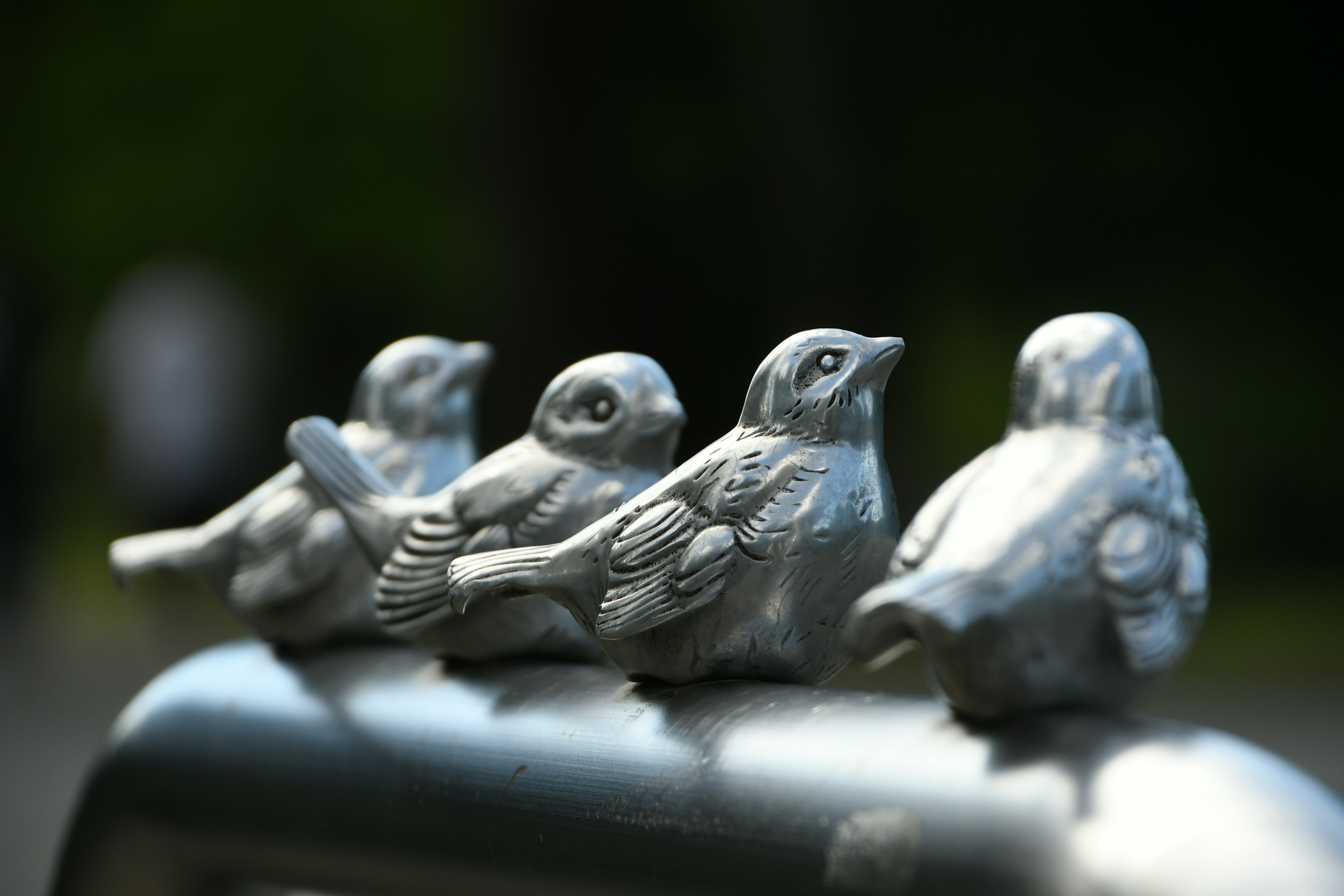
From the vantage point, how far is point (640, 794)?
671 mm

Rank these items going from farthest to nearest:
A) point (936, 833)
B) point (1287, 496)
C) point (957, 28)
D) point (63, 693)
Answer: point (1287, 496)
point (957, 28)
point (63, 693)
point (936, 833)

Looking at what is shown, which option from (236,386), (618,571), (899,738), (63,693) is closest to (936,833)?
(899,738)

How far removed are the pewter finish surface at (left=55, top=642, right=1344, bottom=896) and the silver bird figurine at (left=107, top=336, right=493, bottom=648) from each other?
4 centimetres

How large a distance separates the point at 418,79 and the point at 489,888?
23.3 ft

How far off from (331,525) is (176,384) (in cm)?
692

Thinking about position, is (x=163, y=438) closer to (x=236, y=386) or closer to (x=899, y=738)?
(x=236, y=386)

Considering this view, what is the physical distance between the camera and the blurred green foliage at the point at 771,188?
4715mm

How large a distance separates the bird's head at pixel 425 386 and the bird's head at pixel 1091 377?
21.1 inches

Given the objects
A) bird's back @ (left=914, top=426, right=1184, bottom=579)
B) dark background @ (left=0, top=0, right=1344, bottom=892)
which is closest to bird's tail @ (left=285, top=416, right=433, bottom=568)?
bird's back @ (left=914, top=426, right=1184, bottom=579)

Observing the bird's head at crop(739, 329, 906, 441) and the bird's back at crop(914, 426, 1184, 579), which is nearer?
the bird's back at crop(914, 426, 1184, 579)

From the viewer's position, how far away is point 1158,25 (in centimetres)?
546

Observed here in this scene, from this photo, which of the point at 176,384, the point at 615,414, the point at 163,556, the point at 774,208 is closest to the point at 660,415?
the point at 615,414

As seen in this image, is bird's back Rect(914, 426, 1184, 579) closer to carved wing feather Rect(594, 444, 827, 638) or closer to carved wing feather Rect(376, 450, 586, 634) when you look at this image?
carved wing feather Rect(594, 444, 827, 638)

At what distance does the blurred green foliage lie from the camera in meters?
4.71
